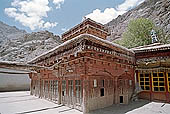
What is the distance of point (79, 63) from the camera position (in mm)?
7184

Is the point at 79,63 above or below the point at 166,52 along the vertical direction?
below

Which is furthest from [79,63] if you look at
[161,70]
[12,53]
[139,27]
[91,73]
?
[12,53]

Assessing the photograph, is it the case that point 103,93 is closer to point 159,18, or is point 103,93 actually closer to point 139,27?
point 139,27

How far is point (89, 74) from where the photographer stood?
6684mm

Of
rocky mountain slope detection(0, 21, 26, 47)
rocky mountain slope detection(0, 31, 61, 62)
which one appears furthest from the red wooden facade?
rocky mountain slope detection(0, 21, 26, 47)

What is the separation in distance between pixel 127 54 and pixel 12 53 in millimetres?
28734

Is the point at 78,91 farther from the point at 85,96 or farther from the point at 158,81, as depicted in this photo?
the point at 158,81

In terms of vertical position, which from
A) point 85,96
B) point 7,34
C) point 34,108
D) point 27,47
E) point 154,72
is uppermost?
point 7,34

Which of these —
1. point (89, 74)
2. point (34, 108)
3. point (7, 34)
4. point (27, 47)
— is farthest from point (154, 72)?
point (7, 34)

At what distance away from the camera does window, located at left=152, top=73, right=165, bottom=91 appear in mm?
9227

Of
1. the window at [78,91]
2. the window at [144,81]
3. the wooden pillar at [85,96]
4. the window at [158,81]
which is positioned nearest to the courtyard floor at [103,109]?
the wooden pillar at [85,96]

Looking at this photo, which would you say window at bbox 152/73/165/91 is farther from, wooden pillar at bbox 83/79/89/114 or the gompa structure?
wooden pillar at bbox 83/79/89/114

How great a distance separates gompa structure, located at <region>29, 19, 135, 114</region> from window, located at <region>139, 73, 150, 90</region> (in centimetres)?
66

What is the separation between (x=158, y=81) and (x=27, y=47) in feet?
98.5
